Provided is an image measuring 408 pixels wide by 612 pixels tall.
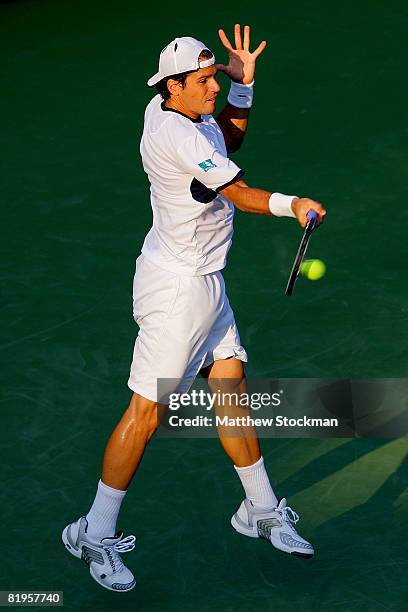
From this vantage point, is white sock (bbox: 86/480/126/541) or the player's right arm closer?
the player's right arm

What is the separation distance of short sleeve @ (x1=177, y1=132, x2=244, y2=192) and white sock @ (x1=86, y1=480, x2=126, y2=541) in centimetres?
142

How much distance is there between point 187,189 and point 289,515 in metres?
1.59

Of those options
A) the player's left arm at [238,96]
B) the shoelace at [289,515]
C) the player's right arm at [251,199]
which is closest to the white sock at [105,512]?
the shoelace at [289,515]

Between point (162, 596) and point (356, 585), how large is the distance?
2.74ft

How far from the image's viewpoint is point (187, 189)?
5828 mm

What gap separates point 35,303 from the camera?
820cm

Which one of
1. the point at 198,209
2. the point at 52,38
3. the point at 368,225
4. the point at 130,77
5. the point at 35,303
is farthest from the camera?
the point at 52,38

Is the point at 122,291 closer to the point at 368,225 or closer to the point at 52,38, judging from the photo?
the point at 368,225

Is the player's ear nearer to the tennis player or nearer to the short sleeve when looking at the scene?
the tennis player

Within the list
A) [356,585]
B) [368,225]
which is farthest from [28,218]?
[356,585]

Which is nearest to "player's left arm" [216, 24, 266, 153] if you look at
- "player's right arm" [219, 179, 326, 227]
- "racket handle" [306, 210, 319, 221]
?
"player's right arm" [219, 179, 326, 227]

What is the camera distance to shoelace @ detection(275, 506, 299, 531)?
6.26 m

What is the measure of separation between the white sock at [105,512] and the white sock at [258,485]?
585 mm

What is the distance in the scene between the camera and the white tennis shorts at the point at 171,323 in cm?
598
